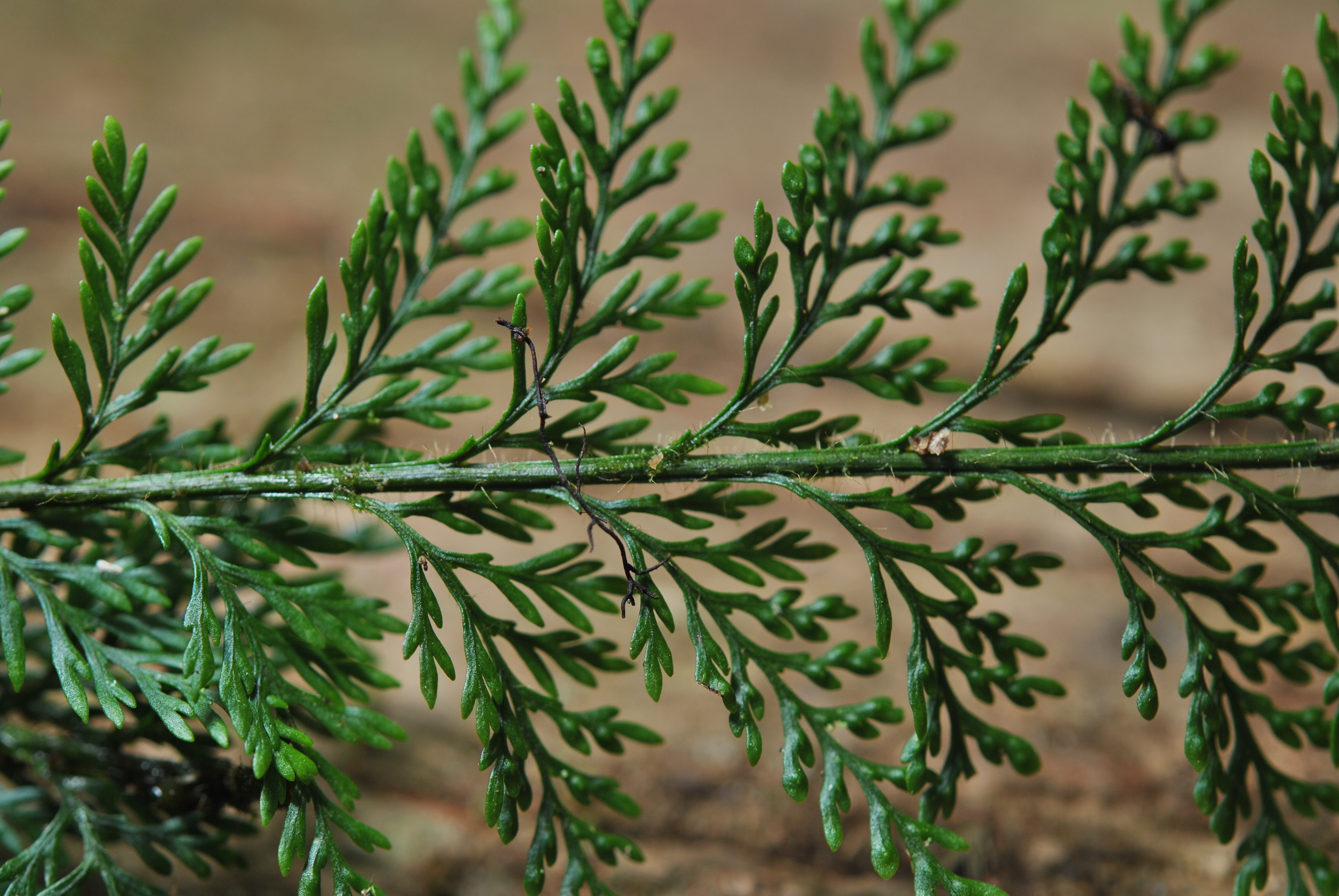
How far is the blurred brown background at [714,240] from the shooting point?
2580 mm

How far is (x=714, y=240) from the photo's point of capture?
13.7ft

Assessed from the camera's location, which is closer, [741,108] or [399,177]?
[399,177]

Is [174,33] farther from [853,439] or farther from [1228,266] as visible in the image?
[1228,266]

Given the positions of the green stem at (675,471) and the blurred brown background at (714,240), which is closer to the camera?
the green stem at (675,471)

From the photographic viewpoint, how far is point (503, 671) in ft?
5.59

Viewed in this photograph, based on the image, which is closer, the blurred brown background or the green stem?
the green stem

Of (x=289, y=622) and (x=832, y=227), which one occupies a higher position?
(x=832, y=227)

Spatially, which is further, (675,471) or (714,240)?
(714,240)

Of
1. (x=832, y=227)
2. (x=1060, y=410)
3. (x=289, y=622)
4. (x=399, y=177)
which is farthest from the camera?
(x=1060, y=410)

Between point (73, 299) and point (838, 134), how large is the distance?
3645 millimetres

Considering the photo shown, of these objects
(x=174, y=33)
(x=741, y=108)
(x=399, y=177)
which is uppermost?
(x=174, y=33)

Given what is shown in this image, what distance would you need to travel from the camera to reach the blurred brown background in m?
2.58

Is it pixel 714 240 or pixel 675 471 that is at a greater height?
pixel 714 240

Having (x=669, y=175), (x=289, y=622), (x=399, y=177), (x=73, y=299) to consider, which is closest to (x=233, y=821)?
(x=289, y=622)
